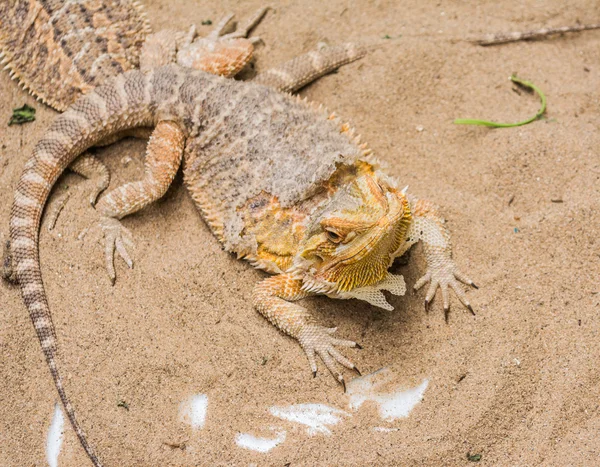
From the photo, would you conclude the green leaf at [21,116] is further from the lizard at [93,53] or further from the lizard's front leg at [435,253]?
the lizard's front leg at [435,253]

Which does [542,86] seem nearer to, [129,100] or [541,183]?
[541,183]

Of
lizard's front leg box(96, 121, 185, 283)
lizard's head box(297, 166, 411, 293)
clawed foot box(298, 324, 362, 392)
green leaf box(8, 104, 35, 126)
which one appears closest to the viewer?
lizard's head box(297, 166, 411, 293)

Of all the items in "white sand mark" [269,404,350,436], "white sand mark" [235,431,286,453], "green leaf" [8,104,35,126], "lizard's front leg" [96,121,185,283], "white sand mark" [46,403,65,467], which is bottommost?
"white sand mark" [269,404,350,436]

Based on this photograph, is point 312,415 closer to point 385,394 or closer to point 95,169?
point 385,394

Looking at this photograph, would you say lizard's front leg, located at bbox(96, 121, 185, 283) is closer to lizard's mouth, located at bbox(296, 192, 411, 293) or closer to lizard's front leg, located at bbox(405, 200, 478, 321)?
lizard's mouth, located at bbox(296, 192, 411, 293)

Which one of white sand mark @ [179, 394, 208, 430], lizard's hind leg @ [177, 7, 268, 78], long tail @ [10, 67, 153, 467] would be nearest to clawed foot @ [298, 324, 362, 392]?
white sand mark @ [179, 394, 208, 430]

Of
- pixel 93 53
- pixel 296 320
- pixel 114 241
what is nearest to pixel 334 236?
pixel 296 320

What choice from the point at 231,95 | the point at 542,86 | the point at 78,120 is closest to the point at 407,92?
the point at 542,86
